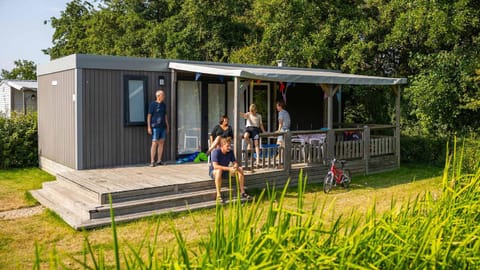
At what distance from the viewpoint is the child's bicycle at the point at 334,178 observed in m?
9.14

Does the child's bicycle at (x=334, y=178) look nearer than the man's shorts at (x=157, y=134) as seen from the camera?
Yes

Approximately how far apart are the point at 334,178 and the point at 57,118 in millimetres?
6177

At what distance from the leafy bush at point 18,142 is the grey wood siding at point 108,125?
10.6 ft

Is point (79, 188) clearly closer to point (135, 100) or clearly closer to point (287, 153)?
point (135, 100)

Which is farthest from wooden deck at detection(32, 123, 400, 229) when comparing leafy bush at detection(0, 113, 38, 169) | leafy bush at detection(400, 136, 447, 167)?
leafy bush at detection(0, 113, 38, 169)

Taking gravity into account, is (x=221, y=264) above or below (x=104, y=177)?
above

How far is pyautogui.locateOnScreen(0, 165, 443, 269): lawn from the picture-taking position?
564 centimetres

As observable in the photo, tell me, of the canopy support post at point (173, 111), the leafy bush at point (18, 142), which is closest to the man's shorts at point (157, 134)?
the canopy support post at point (173, 111)

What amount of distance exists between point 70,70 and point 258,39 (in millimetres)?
12050

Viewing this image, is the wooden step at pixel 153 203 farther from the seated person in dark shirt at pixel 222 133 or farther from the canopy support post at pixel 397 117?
the canopy support post at pixel 397 117

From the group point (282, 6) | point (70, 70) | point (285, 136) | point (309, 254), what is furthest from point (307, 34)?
point (309, 254)

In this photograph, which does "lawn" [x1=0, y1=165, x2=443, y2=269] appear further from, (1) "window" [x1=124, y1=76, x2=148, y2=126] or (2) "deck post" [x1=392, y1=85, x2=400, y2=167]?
(1) "window" [x1=124, y1=76, x2=148, y2=126]

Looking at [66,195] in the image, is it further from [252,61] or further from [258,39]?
[258,39]

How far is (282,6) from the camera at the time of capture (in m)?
15.3
